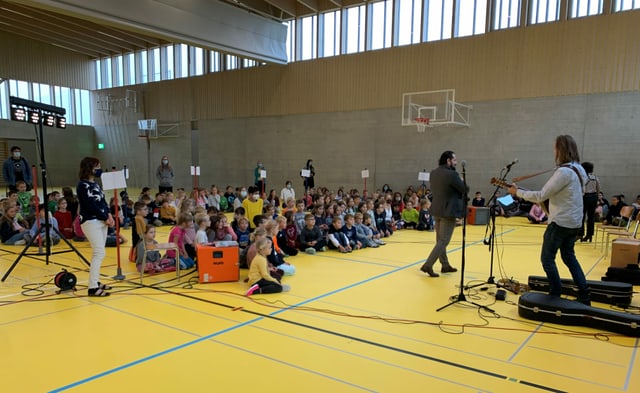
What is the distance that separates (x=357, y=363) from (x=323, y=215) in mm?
5896

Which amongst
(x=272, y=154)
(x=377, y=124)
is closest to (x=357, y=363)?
(x=377, y=124)

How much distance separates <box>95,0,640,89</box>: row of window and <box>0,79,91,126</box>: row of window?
961 centimetres

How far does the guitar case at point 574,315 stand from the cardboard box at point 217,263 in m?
3.81

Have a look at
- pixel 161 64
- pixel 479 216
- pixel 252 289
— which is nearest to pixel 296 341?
pixel 252 289

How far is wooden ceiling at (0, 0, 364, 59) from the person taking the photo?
19.2m

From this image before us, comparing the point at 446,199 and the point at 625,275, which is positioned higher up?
the point at 446,199

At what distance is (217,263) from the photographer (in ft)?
19.7

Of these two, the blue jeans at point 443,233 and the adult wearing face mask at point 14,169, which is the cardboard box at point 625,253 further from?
the adult wearing face mask at point 14,169

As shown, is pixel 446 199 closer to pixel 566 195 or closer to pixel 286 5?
pixel 566 195

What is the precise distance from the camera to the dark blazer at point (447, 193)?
19.5 feet

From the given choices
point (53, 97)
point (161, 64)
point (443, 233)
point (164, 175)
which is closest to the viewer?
point (443, 233)

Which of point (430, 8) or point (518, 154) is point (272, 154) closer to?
point (430, 8)

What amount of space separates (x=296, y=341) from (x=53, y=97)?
3013 centimetres

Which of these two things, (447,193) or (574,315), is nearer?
(574,315)
